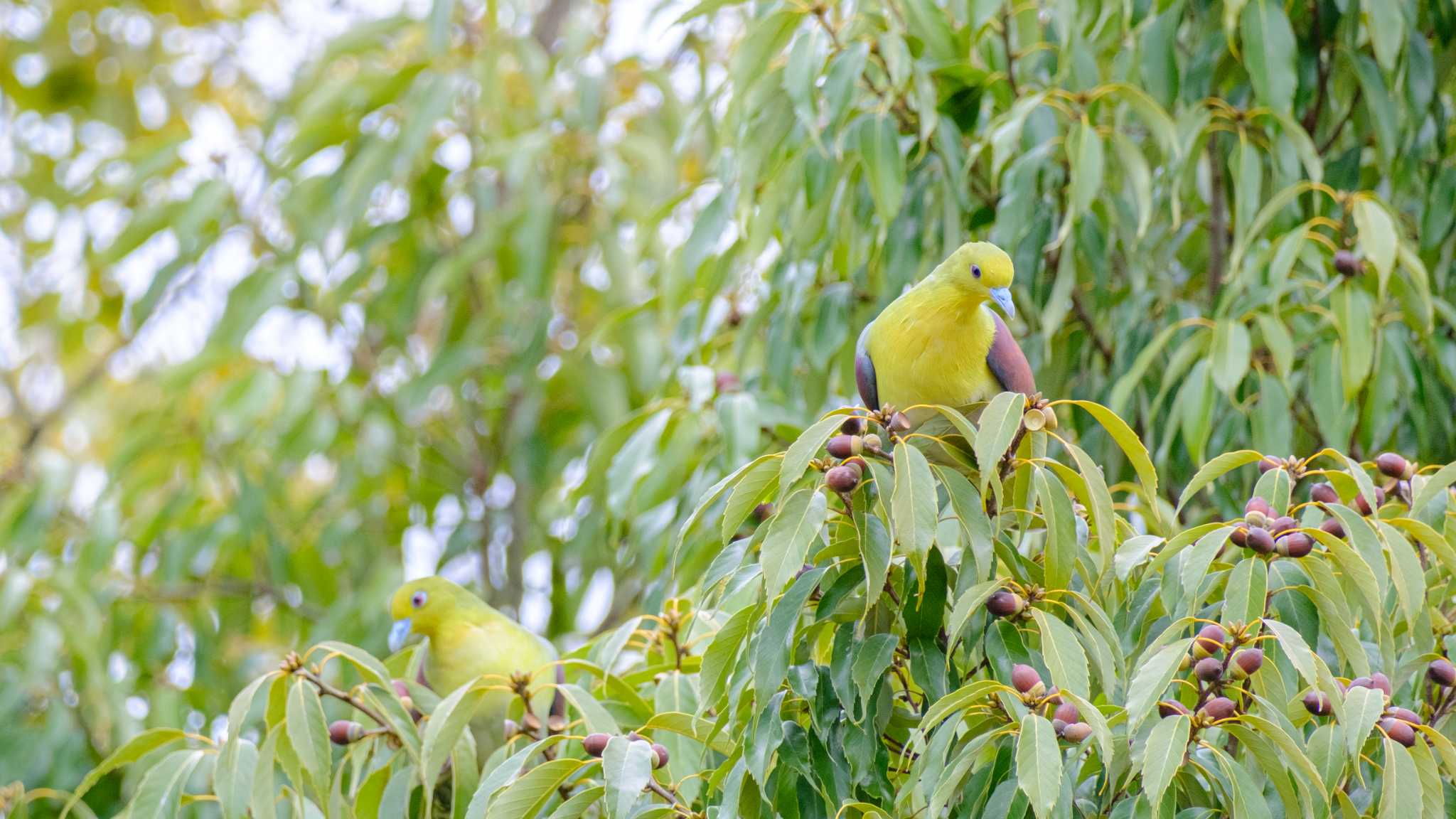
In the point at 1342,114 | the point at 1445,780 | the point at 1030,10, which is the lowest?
the point at 1445,780

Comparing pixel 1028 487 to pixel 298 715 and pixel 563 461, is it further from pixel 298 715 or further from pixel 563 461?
pixel 563 461

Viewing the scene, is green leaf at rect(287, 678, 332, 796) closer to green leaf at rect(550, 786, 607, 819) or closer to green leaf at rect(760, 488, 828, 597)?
green leaf at rect(550, 786, 607, 819)

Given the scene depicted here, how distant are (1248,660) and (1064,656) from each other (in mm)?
223

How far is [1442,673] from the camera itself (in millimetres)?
2018

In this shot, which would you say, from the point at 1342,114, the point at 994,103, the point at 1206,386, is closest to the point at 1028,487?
the point at 1206,386

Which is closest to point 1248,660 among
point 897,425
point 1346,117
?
point 897,425

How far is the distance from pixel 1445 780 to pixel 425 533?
4291 mm

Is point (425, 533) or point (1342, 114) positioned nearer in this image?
point (1342, 114)

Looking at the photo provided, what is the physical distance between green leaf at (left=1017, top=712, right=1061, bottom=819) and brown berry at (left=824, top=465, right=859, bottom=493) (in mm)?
382

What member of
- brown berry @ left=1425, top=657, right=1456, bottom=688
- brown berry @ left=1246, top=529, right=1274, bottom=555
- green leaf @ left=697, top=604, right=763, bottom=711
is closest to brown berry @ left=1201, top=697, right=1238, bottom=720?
brown berry @ left=1246, top=529, right=1274, bottom=555

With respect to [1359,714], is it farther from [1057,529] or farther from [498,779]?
[498,779]

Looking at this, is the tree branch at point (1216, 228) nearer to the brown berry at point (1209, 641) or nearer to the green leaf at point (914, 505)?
the brown berry at point (1209, 641)

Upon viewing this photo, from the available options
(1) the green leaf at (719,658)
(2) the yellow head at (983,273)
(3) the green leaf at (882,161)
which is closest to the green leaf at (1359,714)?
(1) the green leaf at (719,658)

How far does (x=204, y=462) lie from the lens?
5.36m
